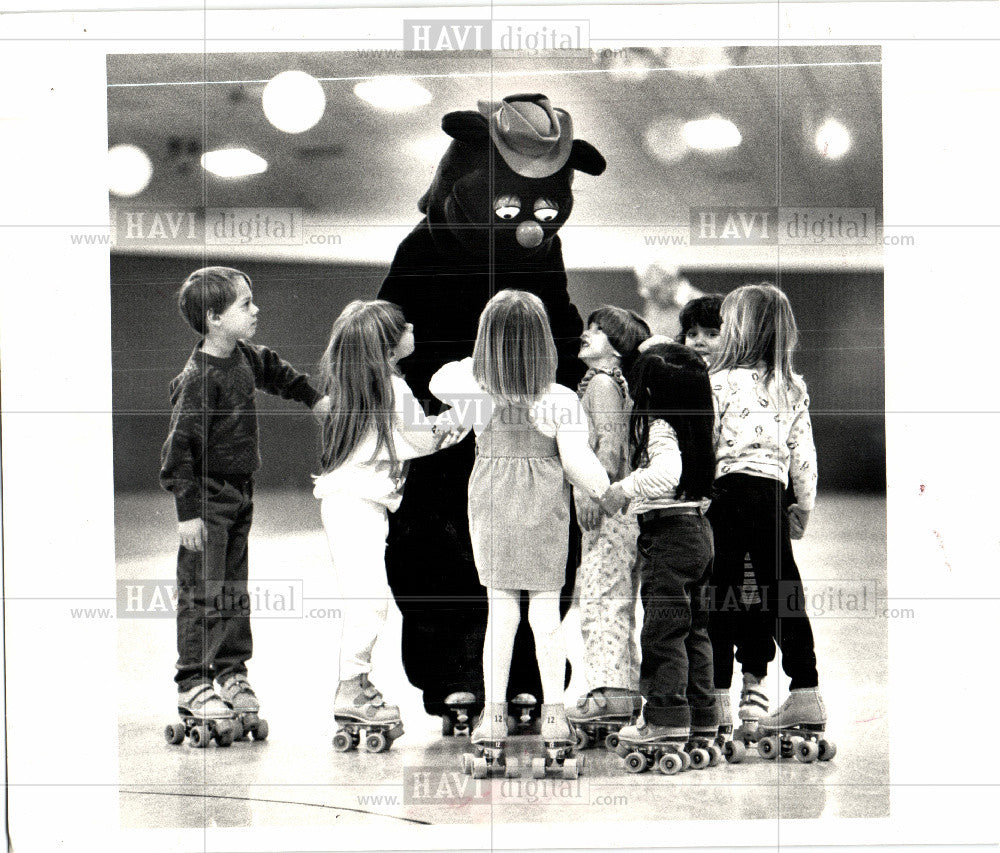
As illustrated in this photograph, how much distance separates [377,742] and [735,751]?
864mm

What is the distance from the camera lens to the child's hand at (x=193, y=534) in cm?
200

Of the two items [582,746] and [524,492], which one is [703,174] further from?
[582,746]

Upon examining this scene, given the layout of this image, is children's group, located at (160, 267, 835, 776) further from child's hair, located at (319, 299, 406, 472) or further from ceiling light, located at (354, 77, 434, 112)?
ceiling light, located at (354, 77, 434, 112)

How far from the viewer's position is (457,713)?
6.59ft

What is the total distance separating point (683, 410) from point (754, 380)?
7.5 inches

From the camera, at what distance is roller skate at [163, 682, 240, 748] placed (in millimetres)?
2021

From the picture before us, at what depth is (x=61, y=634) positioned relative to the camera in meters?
2.03

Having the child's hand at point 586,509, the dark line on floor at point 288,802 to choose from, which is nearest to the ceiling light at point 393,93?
the child's hand at point 586,509

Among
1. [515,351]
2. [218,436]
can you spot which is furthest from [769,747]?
[218,436]

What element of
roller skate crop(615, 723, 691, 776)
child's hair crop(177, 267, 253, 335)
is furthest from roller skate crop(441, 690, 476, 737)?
child's hair crop(177, 267, 253, 335)

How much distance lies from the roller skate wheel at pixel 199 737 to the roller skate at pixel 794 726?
4.40ft

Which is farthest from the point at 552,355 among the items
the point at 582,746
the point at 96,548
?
the point at 96,548

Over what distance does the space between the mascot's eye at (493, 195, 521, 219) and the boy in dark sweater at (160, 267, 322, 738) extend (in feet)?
2.01

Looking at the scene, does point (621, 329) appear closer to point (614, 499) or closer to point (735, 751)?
point (614, 499)
